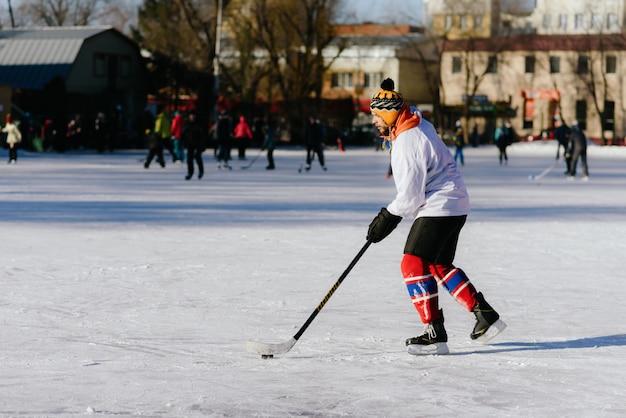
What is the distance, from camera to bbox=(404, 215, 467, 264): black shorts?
5844 millimetres

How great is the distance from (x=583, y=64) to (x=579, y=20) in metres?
31.4

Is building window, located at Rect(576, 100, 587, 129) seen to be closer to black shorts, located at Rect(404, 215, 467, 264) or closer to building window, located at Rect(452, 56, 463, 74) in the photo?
building window, located at Rect(452, 56, 463, 74)

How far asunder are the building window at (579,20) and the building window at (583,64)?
96.9 feet

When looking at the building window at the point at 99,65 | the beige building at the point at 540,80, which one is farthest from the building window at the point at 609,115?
the building window at the point at 99,65

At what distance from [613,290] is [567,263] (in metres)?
1.61

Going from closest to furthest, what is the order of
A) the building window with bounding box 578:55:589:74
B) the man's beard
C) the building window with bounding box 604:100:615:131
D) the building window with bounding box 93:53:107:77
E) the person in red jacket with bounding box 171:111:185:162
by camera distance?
the man's beard
the person in red jacket with bounding box 171:111:185:162
the building window with bounding box 93:53:107:77
the building window with bounding box 578:55:589:74
the building window with bounding box 604:100:615:131

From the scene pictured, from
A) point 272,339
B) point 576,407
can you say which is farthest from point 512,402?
point 272,339

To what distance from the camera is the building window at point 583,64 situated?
2956 inches

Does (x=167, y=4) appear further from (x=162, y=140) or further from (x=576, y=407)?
(x=576, y=407)

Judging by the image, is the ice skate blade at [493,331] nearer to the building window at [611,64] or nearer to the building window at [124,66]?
the building window at [124,66]

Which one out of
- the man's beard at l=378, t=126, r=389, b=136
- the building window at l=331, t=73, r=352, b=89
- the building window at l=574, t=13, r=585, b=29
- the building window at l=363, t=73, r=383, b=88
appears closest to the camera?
the man's beard at l=378, t=126, r=389, b=136

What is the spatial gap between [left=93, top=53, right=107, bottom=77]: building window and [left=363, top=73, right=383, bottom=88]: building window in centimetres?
3089

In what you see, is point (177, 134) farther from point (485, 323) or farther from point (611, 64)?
point (611, 64)

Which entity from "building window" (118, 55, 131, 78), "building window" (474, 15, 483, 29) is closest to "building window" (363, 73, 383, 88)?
"building window" (474, 15, 483, 29)
